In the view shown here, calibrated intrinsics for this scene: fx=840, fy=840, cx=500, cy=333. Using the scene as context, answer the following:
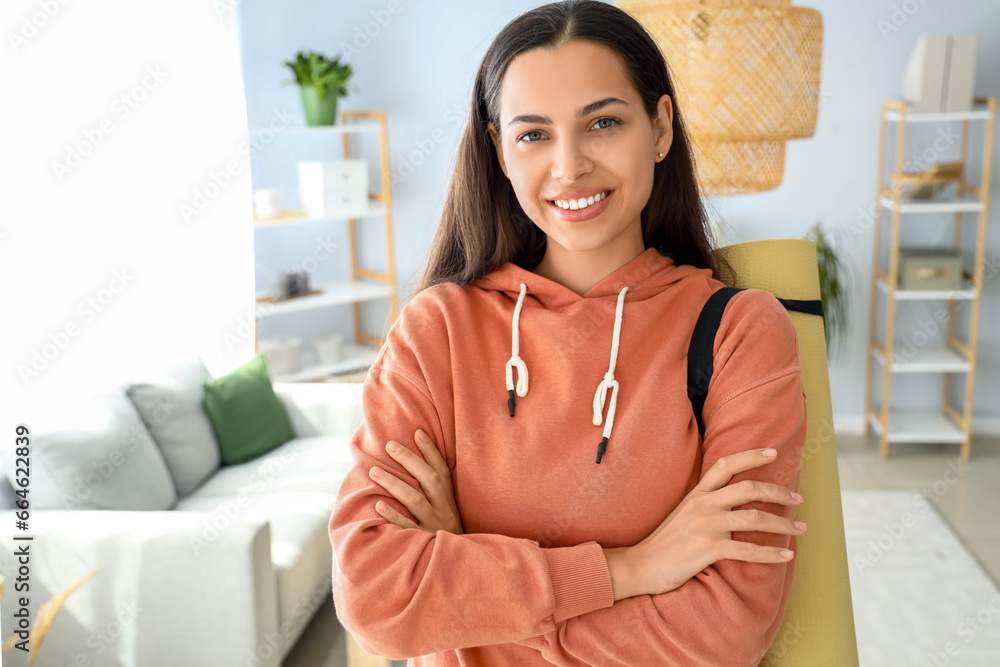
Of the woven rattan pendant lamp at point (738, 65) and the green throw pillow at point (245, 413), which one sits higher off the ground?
the woven rattan pendant lamp at point (738, 65)

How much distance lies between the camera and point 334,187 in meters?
4.21

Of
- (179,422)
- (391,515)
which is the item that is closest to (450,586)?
(391,515)

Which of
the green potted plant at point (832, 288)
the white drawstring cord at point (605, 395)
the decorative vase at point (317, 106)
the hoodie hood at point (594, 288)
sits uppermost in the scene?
the decorative vase at point (317, 106)

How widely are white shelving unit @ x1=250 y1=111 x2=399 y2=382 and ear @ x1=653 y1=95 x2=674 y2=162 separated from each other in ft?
9.67

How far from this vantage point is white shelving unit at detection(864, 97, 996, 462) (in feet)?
12.6

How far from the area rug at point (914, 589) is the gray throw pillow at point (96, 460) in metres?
2.28

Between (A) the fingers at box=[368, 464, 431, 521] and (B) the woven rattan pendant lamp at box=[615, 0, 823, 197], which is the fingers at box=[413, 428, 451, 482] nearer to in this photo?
(A) the fingers at box=[368, 464, 431, 521]

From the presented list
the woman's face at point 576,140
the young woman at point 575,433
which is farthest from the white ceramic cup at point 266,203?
the woman's face at point 576,140

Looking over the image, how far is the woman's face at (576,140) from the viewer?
111 cm

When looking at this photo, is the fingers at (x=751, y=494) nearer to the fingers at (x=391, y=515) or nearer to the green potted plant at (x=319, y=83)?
the fingers at (x=391, y=515)

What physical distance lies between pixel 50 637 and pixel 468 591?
5.83 feet

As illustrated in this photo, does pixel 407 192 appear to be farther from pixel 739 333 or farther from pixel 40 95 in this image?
pixel 739 333

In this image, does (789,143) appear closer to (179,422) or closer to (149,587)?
(179,422)

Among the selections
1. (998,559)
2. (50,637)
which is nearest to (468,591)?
(50,637)
